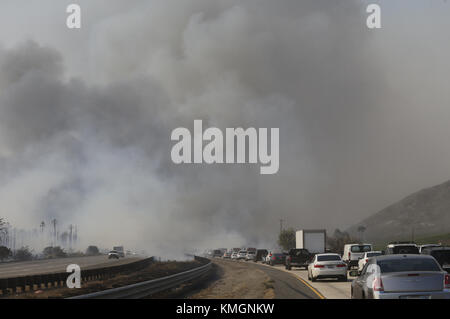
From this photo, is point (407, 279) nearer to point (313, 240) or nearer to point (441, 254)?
point (441, 254)

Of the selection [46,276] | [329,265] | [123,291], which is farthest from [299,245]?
[123,291]

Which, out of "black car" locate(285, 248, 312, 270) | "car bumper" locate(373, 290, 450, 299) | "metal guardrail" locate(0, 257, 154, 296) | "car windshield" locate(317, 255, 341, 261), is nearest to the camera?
"car bumper" locate(373, 290, 450, 299)

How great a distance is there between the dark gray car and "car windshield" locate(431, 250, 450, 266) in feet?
49.6

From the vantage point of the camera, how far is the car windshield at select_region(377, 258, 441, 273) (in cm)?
1540

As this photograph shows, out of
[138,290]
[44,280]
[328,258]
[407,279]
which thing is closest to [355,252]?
[328,258]

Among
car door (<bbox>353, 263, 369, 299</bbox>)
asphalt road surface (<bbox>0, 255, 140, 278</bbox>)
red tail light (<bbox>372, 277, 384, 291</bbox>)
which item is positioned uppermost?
red tail light (<bbox>372, 277, 384, 291</bbox>)

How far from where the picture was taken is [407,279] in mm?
15070

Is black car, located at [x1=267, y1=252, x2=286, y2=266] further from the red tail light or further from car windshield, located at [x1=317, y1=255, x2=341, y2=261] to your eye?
the red tail light

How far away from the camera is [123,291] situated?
19.0 meters

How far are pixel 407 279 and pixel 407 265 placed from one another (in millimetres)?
577

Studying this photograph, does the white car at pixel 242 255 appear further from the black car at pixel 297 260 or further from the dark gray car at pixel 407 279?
the dark gray car at pixel 407 279

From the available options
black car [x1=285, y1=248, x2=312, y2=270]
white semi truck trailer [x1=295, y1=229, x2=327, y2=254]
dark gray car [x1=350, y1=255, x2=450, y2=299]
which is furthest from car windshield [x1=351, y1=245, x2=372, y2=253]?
dark gray car [x1=350, y1=255, x2=450, y2=299]

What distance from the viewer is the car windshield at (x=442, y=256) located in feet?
97.5

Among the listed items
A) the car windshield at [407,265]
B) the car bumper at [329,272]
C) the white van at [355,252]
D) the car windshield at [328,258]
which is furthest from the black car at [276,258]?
the car windshield at [407,265]
